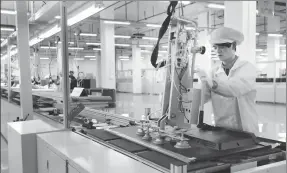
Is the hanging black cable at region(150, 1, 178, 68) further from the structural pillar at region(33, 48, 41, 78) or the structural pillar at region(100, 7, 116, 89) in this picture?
the structural pillar at region(100, 7, 116, 89)

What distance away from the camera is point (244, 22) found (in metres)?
5.92

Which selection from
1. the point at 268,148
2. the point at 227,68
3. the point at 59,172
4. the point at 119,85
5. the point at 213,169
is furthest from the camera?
the point at 119,85

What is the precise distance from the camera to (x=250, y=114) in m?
1.69

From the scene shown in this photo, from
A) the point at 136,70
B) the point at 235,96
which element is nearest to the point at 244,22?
the point at 235,96

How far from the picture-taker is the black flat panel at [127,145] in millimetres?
1347

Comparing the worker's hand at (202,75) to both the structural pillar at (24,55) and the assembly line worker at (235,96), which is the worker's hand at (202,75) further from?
the structural pillar at (24,55)

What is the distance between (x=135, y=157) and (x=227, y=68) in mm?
996

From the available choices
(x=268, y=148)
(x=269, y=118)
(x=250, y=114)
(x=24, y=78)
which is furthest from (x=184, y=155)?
(x=269, y=118)

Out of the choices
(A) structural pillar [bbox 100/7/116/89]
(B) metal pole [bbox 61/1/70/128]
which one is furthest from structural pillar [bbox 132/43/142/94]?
(B) metal pole [bbox 61/1/70/128]

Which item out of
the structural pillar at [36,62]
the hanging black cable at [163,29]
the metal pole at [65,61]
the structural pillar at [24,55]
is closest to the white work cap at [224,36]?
the hanging black cable at [163,29]

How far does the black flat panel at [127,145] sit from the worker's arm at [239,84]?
52cm

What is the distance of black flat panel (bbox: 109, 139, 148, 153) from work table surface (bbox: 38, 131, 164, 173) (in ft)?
0.14

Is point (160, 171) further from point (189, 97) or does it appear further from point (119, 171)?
point (189, 97)

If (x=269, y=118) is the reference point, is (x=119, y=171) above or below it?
above
